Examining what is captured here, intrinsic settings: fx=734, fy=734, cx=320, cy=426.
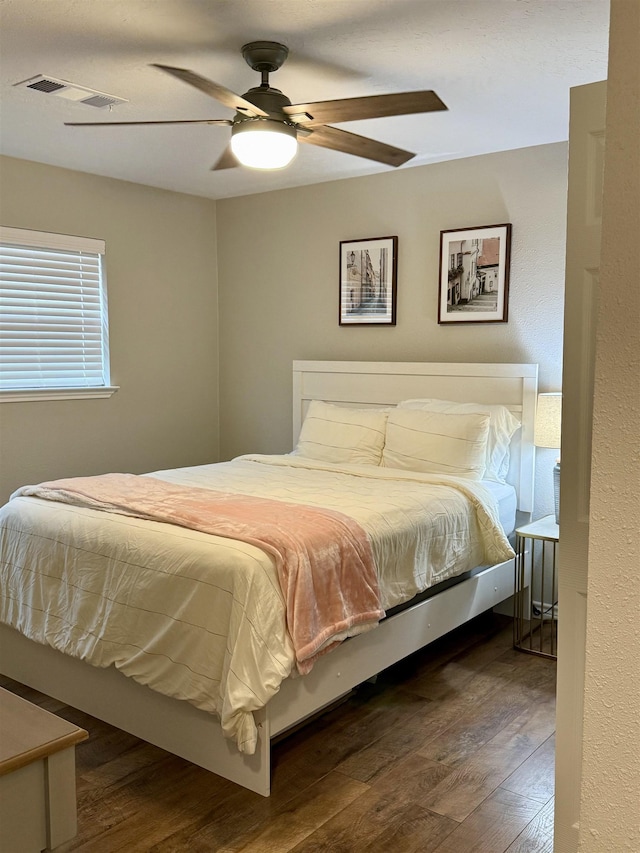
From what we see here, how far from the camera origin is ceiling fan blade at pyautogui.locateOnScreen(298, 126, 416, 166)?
2859 millimetres

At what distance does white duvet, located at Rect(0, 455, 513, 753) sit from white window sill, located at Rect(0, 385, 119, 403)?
3.46ft

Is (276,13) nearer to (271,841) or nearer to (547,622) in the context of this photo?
(271,841)

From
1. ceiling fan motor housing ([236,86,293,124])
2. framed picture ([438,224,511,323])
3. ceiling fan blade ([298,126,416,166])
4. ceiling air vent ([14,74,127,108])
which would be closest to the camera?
ceiling fan motor housing ([236,86,293,124])

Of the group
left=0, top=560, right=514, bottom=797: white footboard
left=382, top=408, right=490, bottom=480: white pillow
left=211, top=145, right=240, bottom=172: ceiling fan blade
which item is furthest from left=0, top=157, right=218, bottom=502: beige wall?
left=382, top=408, right=490, bottom=480: white pillow

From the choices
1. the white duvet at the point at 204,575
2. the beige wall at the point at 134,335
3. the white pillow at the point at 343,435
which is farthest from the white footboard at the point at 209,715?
the beige wall at the point at 134,335

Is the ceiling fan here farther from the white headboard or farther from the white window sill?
the white window sill

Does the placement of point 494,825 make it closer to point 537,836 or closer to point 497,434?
point 537,836

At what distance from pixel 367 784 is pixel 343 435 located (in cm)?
215

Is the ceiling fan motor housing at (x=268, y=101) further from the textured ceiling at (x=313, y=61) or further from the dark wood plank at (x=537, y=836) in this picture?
the dark wood plank at (x=537, y=836)

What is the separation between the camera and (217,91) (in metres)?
2.43

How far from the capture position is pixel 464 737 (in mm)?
2797

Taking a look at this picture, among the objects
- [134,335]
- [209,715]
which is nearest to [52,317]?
[134,335]

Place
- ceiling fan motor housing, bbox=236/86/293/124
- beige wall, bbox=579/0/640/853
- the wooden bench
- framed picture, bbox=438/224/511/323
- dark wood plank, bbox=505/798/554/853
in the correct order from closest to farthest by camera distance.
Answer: beige wall, bbox=579/0/640/853 < the wooden bench < dark wood plank, bbox=505/798/554/853 < ceiling fan motor housing, bbox=236/86/293/124 < framed picture, bbox=438/224/511/323

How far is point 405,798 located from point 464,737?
0.48 metres
